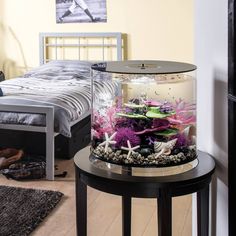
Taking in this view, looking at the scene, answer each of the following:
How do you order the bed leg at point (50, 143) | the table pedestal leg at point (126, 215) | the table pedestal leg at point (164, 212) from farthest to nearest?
the bed leg at point (50, 143), the table pedestal leg at point (126, 215), the table pedestal leg at point (164, 212)

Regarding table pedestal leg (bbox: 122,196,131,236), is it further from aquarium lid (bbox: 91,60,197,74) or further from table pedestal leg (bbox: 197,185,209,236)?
aquarium lid (bbox: 91,60,197,74)

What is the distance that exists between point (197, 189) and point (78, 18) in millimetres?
3962

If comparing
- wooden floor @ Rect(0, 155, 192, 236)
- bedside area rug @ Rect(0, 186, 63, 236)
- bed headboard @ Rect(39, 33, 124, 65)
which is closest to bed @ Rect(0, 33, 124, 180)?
bed headboard @ Rect(39, 33, 124, 65)

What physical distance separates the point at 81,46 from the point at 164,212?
12.9ft

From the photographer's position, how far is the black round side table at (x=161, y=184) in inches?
52.9

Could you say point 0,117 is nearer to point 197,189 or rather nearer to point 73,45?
point 73,45

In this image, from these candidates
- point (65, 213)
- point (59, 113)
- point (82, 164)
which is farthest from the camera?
point (59, 113)

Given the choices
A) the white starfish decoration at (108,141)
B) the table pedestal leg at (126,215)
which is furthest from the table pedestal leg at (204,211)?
the table pedestal leg at (126,215)

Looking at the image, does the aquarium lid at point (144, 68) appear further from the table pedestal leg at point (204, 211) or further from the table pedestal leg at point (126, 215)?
the table pedestal leg at point (126, 215)

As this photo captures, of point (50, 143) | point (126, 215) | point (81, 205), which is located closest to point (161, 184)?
point (81, 205)

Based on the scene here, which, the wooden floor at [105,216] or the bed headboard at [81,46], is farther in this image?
the bed headboard at [81,46]

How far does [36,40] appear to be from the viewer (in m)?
5.25

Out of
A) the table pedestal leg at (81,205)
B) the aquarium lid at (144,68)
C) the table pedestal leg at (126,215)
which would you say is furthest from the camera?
the table pedestal leg at (126,215)

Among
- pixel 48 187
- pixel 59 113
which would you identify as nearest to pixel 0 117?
pixel 59 113
